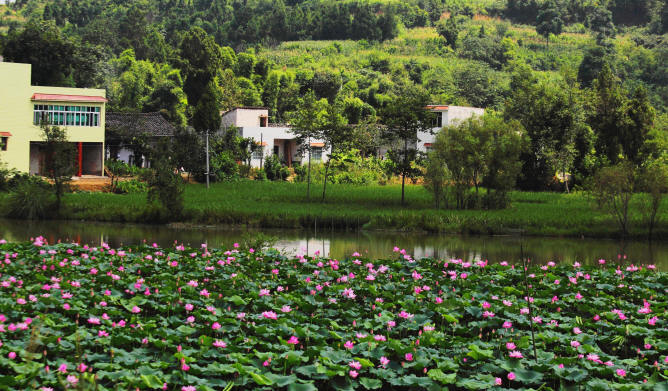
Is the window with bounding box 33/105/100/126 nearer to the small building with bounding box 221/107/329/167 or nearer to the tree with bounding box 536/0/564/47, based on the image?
the small building with bounding box 221/107/329/167

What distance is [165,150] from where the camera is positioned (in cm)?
2694

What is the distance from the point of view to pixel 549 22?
9369 cm

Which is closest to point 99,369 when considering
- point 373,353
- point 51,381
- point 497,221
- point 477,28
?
point 51,381

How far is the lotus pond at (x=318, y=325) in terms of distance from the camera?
5.24 metres

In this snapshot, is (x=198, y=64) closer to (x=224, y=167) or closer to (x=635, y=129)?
(x=224, y=167)

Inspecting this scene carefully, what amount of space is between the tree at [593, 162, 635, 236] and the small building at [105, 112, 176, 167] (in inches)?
887

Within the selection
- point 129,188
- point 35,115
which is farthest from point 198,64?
point 129,188

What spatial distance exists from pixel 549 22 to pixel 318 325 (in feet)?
309

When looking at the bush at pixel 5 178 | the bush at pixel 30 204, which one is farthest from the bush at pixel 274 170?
the bush at pixel 30 204

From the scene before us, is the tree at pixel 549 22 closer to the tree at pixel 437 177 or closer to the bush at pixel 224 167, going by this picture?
the bush at pixel 224 167

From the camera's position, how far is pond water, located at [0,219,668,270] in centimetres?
1644

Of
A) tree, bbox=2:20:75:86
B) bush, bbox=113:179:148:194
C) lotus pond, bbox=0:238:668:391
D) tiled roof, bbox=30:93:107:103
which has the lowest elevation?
lotus pond, bbox=0:238:668:391

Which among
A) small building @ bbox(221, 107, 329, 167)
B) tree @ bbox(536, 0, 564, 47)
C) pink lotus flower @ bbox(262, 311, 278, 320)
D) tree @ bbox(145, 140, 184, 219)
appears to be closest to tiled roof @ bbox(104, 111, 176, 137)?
small building @ bbox(221, 107, 329, 167)

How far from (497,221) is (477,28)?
7719 cm
